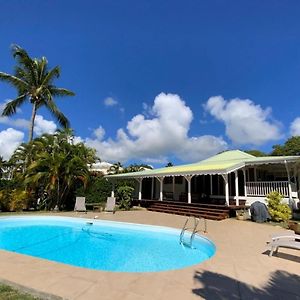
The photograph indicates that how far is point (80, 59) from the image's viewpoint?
2039cm

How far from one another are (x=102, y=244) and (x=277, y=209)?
987cm

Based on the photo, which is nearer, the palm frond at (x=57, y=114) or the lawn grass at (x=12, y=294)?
the lawn grass at (x=12, y=294)

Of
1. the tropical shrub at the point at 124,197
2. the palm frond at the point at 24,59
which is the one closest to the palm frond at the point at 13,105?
the palm frond at the point at 24,59

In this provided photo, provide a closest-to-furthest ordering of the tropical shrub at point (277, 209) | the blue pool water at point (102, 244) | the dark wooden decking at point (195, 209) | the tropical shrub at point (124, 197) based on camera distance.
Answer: the blue pool water at point (102, 244), the tropical shrub at point (277, 209), the dark wooden decking at point (195, 209), the tropical shrub at point (124, 197)

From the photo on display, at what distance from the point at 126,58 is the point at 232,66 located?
339 inches

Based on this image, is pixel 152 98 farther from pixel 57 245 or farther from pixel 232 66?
pixel 57 245

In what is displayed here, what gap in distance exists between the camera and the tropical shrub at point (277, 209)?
1465 cm

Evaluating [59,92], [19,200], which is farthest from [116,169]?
[19,200]

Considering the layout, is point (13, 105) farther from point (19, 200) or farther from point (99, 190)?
point (99, 190)

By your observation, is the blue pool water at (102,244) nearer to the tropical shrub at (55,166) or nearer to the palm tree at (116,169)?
the tropical shrub at (55,166)

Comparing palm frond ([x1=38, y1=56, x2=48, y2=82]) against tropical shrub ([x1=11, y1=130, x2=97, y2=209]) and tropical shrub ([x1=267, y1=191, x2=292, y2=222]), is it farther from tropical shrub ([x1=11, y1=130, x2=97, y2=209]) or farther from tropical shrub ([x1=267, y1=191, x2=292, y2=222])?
tropical shrub ([x1=267, y1=191, x2=292, y2=222])

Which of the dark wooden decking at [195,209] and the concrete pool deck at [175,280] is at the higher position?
the dark wooden decking at [195,209]

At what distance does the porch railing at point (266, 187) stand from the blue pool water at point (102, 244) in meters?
7.79

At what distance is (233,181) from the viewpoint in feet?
67.4
